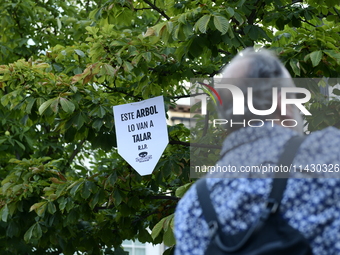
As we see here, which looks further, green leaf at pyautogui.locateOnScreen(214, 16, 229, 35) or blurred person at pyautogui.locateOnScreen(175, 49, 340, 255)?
green leaf at pyautogui.locateOnScreen(214, 16, 229, 35)

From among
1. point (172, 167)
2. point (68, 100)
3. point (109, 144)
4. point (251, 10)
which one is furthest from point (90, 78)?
point (251, 10)

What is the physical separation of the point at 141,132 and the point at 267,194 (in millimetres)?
3029

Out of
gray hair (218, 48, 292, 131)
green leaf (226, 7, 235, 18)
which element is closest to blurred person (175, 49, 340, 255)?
gray hair (218, 48, 292, 131)

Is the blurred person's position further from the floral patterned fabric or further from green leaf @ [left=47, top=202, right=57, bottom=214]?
green leaf @ [left=47, top=202, right=57, bottom=214]

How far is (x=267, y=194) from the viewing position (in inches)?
51.5

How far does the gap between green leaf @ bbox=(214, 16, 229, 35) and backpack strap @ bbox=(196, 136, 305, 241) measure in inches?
93.3

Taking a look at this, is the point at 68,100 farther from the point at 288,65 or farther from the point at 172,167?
the point at 288,65

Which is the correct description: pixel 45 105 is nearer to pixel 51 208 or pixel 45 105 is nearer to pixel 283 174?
pixel 51 208

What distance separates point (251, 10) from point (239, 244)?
140 inches

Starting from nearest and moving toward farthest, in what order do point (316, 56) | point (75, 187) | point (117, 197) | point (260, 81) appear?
point (260, 81) < point (316, 56) < point (75, 187) < point (117, 197)

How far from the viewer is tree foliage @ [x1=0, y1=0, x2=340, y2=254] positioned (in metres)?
3.97

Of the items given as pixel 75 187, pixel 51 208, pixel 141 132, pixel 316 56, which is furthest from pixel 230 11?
pixel 51 208

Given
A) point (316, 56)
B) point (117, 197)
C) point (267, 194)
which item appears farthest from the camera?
point (117, 197)

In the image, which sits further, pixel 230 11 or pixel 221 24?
pixel 230 11
